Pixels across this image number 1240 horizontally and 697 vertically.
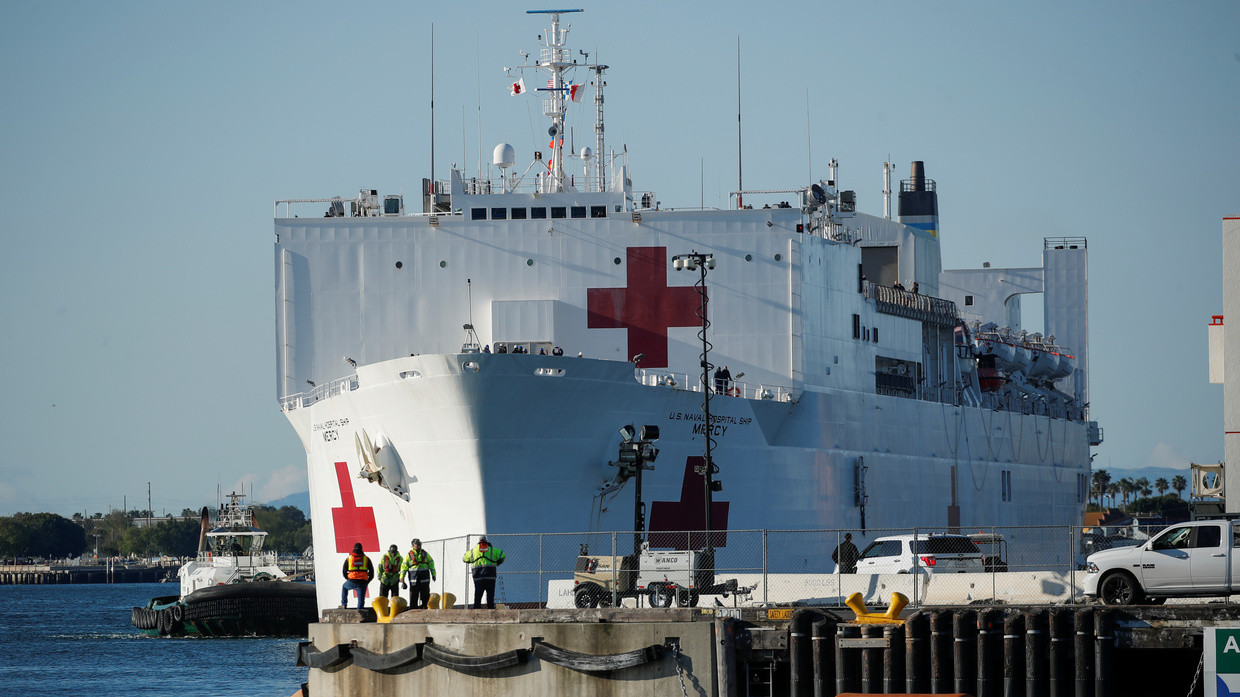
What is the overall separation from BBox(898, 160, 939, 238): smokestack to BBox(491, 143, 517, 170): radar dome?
20.4 meters

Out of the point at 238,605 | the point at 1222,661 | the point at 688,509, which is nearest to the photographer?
the point at 1222,661

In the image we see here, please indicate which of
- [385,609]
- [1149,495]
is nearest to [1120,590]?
[385,609]

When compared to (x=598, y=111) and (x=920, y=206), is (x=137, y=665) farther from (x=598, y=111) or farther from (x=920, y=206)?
(x=920, y=206)

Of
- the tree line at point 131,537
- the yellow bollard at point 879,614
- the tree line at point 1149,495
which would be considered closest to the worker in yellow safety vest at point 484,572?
the yellow bollard at point 879,614

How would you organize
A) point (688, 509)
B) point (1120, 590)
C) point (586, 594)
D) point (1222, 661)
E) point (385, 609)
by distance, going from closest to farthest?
point (1222, 661) < point (1120, 590) < point (385, 609) < point (586, 594) < point (688, 509)

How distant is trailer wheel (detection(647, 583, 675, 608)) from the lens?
1950 cm

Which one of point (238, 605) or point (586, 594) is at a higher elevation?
point (586, 594)

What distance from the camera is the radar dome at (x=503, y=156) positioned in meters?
36.3

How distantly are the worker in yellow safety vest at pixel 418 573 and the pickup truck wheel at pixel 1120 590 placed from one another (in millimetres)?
8027

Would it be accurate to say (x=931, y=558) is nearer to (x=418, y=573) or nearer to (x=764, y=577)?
(x=764, y=577)

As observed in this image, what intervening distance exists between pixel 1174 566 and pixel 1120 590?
2.15 feet

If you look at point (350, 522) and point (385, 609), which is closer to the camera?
point (385, 609)

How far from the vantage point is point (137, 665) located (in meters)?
36.4

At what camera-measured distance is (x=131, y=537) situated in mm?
166625
